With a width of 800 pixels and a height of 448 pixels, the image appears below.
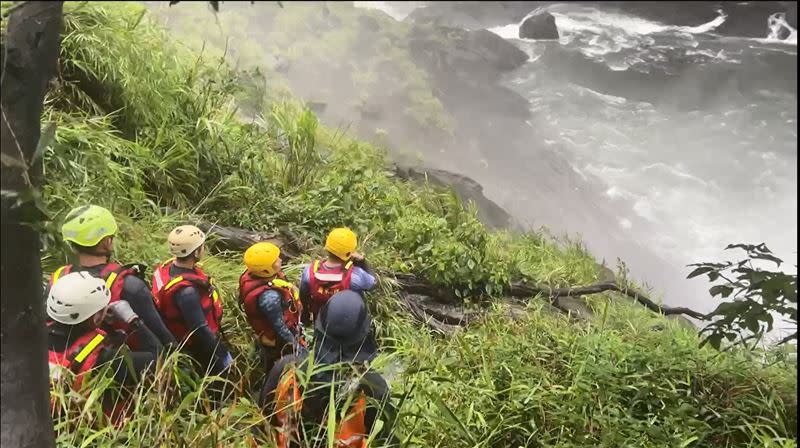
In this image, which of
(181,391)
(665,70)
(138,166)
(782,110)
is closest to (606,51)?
(665,70)

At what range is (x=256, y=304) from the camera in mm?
2617

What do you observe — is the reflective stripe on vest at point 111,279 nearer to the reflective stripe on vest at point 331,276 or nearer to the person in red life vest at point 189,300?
the person in red life vest at point 189,300

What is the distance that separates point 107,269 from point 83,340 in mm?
353

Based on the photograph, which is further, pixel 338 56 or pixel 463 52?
pixel 463 52

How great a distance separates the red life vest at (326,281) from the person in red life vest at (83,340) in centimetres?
85

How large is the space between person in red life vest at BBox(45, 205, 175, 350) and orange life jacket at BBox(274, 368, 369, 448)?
589 millimetres

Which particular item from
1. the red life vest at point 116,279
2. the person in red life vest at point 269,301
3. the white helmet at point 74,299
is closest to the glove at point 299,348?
the person in red life vest at point 269,301

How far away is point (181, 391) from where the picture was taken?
7.22 ft

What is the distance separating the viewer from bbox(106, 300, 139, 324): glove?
2.13 meters

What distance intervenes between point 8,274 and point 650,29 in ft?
78.6

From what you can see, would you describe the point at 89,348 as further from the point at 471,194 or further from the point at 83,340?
the point at 471,194

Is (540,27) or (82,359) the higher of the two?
(82,359)

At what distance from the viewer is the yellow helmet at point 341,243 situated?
2742 mm

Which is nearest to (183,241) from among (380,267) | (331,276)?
(331,276)
